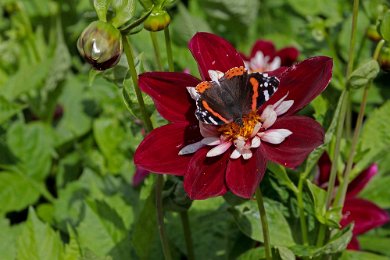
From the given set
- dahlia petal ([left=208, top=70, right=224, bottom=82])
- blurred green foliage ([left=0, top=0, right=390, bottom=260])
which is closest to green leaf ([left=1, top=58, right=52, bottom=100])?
blurred green foliage ([left=0, top=0, right=390, bottom=260])

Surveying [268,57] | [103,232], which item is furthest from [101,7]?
[268,57]

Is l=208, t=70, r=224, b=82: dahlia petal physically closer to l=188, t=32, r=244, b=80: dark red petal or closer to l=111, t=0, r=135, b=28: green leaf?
l=188, t=32, r=244, b=80: dark red petal

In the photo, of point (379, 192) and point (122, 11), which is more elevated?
point (122, 11)

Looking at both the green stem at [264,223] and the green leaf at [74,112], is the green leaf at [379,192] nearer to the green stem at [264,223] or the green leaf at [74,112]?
the green stem at [264,223]

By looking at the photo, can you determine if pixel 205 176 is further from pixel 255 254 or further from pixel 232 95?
pixel 255 254

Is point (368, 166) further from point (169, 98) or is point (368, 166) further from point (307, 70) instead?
point (169, 98)

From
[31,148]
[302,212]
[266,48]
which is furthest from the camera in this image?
[266,48]

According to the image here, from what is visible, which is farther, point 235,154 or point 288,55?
point 288,55
